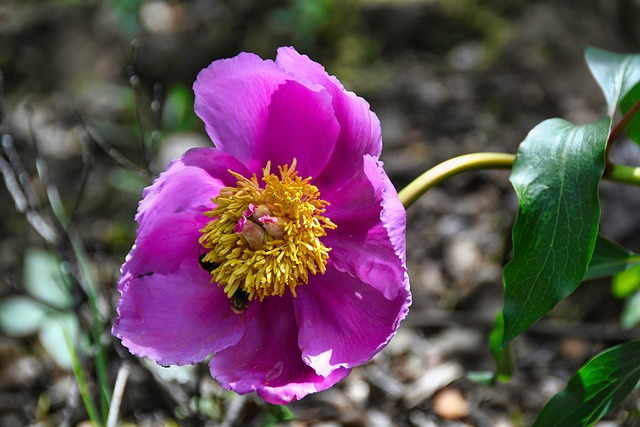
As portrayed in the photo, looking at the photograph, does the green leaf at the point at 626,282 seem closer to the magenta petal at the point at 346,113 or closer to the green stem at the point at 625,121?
the green stem at the point at 625,121

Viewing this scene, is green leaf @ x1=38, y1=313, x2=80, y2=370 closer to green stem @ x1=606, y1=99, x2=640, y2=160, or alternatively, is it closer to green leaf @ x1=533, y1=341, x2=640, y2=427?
green leaf @ x1=533, y1=341, x2=640, y2=427

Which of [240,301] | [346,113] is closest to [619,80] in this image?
[346,113]

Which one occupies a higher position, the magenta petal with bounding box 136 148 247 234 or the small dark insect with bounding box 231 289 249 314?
the magenta petal with bounding box 136 148 247 234

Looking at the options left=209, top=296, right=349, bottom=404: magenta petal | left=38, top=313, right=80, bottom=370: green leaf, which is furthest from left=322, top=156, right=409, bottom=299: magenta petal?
left=38, top=313, right=80, bottom=370: green leaf

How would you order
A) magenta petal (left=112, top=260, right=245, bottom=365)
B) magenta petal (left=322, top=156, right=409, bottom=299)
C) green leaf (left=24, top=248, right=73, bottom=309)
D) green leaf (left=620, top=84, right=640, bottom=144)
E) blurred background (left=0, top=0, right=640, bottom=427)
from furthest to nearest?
green leaf (left=24, top=248, right=73, bottom=309), blurred background (left=0, top=0, right=640, bottom=427), green leaf (left=620, top=84, right=640, bottom=144), magenta petal (left=112, top=260, right=245, bottom=365), magenta petal (left=322, top=156, right=409, bottom=299)

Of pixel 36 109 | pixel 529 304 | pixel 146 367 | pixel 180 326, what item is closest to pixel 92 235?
pixel 36 109

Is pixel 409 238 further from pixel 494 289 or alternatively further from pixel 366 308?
pixel 366 308
